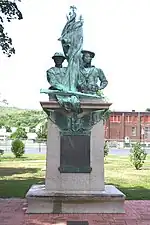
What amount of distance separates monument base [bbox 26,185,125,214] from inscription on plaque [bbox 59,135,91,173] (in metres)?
0.55

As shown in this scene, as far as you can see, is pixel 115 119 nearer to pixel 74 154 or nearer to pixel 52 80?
pixel 52 80

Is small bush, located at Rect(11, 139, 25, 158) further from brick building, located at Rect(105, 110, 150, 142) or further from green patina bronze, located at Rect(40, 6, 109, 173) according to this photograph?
brick building, located at Rect(105, 110, 150, 142)

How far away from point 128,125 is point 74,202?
169ft

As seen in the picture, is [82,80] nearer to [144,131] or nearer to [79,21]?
[79,21]

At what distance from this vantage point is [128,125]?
58406mm

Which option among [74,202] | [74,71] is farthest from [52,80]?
[74,202]

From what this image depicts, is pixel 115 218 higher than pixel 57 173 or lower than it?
lower

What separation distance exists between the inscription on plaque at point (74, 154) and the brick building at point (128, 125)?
163ft

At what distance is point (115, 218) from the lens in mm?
7242

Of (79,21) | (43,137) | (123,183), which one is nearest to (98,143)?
(79,21)

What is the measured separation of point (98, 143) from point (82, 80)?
4.60ft

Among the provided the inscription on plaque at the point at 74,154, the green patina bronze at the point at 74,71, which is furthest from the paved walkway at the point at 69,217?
the green patina bronze at the point at 74,71

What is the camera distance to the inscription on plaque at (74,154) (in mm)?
7992

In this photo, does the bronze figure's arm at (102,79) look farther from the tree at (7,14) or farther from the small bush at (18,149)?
the small bush at (18,149)
